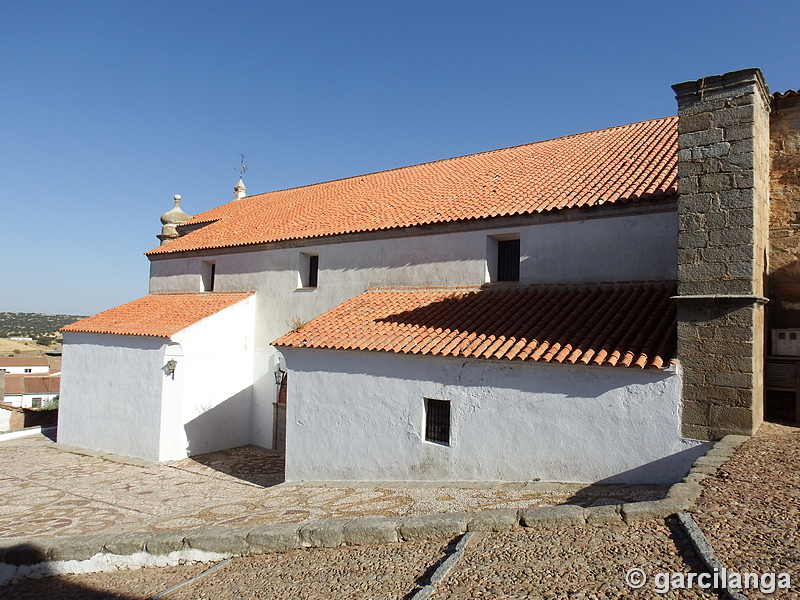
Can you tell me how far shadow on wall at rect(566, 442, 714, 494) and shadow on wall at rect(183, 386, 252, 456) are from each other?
10.2 m

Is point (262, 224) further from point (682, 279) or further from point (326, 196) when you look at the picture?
point (682, 279)

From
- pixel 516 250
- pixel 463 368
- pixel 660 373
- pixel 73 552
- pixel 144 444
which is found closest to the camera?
pixel 73 552

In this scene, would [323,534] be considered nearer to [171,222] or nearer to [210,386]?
[210,386]

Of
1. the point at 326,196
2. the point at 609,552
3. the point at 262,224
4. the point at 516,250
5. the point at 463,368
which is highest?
the point at 326,196

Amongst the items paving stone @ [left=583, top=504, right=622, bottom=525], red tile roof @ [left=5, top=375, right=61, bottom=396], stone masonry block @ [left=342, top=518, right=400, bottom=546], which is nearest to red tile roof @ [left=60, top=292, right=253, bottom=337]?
stone masonry block @ [left=342, top=518, right=400, bottom=546]

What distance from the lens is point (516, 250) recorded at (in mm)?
11570

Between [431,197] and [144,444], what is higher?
[431,197]

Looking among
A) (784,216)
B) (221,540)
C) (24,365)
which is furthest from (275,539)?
(24,365)

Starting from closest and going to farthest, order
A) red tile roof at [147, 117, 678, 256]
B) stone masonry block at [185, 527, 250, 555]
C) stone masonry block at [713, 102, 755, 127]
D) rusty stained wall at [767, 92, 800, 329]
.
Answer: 1. stone masonry block at [185, 527, 250, 555]
2. stone masonry block at [713, 102, 755, 127]
3. rusty stained wall at [767, 92, 800, 329]
4. red tile roof at [147, 117, 678, 256]

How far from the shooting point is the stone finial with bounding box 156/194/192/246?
2152 centimetres

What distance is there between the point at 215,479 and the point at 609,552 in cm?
962

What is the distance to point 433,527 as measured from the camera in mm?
5156

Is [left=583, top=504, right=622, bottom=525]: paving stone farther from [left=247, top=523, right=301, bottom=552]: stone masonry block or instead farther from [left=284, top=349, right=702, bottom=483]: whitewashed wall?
[left=247, top=523, right=301, bottom=552]: stone masonry block

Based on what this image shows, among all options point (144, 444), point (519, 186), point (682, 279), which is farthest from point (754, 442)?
point (144, 444)
